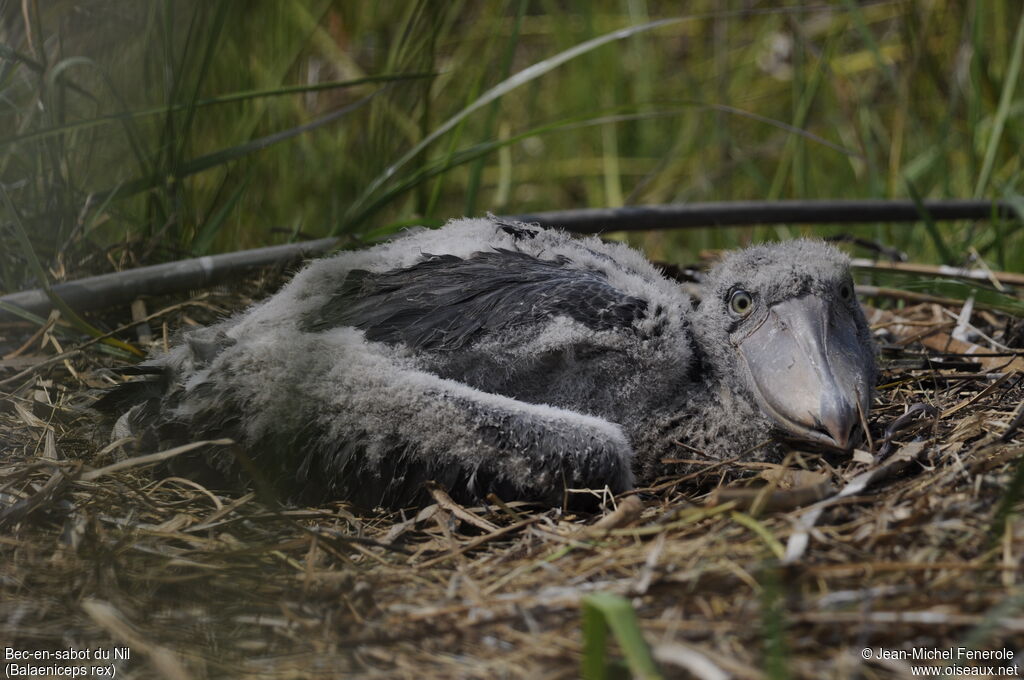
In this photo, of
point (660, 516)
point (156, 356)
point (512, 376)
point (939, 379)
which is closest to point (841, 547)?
point (660, 516)

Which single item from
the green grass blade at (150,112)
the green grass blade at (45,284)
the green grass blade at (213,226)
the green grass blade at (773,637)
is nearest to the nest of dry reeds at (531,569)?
the green grass blade at (773,637)

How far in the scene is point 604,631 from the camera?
1544 mm

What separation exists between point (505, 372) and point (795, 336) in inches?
32.7

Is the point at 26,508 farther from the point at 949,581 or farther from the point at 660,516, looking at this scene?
the point at 949,581

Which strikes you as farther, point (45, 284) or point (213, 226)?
point (213, 226)

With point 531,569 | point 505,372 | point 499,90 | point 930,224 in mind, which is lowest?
point 531,569

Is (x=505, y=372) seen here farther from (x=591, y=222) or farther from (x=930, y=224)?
(x=930, y=224)

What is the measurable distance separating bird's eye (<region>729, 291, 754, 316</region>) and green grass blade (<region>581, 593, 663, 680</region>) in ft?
4.85

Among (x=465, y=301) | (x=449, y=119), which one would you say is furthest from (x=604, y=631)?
(x=449, y=119)

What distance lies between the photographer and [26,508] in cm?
228

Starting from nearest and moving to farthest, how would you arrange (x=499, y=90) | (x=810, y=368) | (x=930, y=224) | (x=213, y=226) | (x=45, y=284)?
(x=810, y=368)
(x=45, y=284)
(x=499, y=90)
(x=213, y=226)
(x=930, y=224)

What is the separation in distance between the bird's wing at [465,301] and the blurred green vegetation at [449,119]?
75 cm

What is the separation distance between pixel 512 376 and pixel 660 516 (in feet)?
1.96

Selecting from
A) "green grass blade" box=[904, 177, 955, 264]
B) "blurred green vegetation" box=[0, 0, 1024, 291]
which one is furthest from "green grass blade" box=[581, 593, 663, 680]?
"green grass blade" box=[904, 177, 955, 264]
